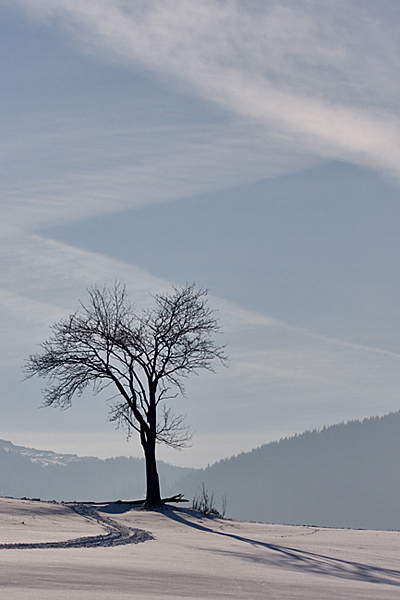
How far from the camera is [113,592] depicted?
195 inches

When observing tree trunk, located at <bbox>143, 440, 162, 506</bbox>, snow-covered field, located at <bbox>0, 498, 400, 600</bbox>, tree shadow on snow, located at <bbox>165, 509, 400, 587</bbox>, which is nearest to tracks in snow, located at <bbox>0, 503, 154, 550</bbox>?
snow-covered field, located at <bbox>0, 498, 400, 600</bbox>

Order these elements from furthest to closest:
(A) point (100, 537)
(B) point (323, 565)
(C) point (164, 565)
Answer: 1. (A) point (100, 537)
2. (B) point (323, 565)
3. (C) point (164, 565)

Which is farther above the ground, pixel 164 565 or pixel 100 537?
pixel 164 565

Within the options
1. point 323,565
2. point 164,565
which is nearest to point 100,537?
point 323,565

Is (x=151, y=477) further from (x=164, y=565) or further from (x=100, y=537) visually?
(x=164, y=565)

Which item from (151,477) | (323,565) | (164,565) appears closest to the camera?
(164,565)

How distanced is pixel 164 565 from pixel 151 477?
51.9ft

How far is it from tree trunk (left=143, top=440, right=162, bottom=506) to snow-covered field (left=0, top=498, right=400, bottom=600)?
6580mm

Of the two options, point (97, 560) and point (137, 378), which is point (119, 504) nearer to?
point (137, 378)

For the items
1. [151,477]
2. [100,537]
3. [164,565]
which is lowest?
[100,537]

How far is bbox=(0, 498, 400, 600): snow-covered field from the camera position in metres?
5.18

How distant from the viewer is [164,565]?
678 centimetres

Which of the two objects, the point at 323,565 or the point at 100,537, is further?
the point at 100,537

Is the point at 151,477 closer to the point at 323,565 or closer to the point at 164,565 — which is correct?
the point at 323,565
